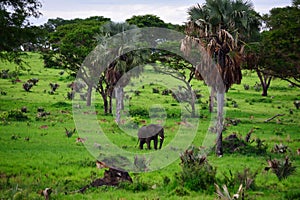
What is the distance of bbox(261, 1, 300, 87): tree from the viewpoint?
1018 inches

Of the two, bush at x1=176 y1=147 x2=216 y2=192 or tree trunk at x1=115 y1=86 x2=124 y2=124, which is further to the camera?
tree trunk at x1=115 y1=86 x2=124 y2=124

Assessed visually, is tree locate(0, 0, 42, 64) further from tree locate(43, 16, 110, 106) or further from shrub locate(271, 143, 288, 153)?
tree locate(43, 16, 110, 106)

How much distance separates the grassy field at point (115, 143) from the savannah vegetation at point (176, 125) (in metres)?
0.05

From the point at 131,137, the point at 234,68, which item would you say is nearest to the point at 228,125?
the point at 131,137

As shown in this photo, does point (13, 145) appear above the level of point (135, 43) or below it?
below

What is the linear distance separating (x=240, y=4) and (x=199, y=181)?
9.16 metres

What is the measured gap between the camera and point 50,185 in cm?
1445

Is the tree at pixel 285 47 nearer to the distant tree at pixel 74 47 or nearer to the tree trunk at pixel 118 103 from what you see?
the tree trunk at pixel 118 103

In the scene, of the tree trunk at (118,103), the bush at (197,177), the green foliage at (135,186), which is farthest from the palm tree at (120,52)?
Result: the green foliage at (135,186)

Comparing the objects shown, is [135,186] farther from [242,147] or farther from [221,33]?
[242,147]

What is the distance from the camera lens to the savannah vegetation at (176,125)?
14.4 m

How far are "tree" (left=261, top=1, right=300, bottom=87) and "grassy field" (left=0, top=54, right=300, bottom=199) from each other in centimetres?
420

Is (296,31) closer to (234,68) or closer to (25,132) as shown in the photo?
(234,68)

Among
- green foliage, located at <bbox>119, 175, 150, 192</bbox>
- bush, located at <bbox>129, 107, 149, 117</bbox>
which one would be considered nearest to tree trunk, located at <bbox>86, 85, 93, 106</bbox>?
bush, located at <bbox>129, 107, 149, 117</bbox>
